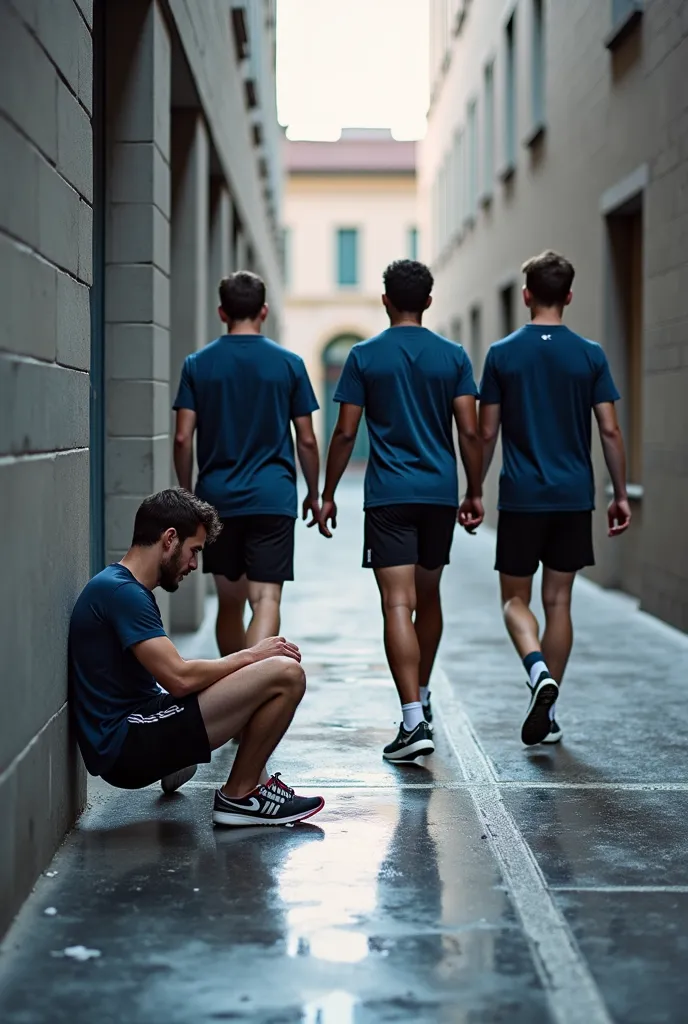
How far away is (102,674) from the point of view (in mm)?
5070

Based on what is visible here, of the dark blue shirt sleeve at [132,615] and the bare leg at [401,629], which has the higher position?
the dark blue shirt sleeve at [132,615]

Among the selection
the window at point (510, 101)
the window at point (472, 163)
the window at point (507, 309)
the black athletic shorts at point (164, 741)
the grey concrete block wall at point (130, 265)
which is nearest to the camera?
the black athletic shorts at point (164, 741)

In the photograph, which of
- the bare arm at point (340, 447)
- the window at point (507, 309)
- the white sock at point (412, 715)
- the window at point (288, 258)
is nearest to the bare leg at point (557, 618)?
the white sock at point (412, 715)

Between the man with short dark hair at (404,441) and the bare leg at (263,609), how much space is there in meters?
0.44

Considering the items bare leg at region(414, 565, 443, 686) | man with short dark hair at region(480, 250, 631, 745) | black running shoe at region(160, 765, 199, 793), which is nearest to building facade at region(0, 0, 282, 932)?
black running shoe at region(160, 765, 199, 793)

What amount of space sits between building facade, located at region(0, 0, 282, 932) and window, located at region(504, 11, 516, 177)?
10930 millimetres

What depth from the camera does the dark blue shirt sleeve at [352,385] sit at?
21.6 ft

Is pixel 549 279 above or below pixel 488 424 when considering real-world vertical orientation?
above

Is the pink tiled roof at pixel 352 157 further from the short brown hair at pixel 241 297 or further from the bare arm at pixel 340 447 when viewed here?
the bare arm at pixel 340 447

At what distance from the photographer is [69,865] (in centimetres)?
473

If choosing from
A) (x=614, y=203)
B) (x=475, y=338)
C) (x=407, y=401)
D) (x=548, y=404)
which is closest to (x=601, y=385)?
(x=548, y=404)

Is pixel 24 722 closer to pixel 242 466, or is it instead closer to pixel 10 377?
pixel 10 377

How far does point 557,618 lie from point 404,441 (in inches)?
44.5

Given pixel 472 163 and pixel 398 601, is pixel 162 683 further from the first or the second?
pixel 472 163
